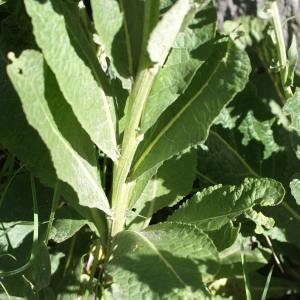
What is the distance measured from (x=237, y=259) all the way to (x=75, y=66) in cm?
115

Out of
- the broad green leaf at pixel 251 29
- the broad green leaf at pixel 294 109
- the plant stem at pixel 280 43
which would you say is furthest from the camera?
the broad green leaf at pixel 251 29

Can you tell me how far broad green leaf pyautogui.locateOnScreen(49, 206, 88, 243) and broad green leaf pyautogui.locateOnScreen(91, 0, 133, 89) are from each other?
0.61 metres

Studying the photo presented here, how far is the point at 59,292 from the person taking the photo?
1.67 meters

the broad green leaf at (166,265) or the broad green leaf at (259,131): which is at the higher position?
the broad green leaf at (166,265)

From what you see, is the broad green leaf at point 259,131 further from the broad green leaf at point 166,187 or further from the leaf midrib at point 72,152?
the leaf midrib at point 72,152

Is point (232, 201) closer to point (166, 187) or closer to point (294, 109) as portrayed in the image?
point (166, 187)

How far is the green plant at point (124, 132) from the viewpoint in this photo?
3.65 ft

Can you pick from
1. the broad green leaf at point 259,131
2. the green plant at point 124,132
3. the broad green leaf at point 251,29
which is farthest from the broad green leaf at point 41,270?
the broad green leaf at point 251,29

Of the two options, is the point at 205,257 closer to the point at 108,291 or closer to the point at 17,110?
the point at 108,291

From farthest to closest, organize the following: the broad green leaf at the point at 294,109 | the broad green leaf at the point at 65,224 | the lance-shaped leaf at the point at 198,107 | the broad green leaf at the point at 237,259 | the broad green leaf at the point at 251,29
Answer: the broad green leaf at the point at 251,29
the broad green leaf at the point at 237,259
the broad green leaf at the point at 294,109
the broad green leaf at the point at 65,224
the lance-shaped leaf at the point at 198,107

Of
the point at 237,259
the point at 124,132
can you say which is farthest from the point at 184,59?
the point at 237,259

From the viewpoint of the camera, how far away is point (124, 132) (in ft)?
4.30

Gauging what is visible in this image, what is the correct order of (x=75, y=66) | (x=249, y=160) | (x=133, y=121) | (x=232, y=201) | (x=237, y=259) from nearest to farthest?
(x=75, y=66)
(x=133, y=121)
(x=232, y=201)
(x=237, y=259)
(x=249, y=160)

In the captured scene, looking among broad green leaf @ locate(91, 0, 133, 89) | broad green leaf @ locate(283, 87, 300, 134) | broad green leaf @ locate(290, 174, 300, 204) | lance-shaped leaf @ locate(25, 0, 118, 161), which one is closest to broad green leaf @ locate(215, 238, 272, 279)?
broad green leaf @ locate(290, 174, 300, 204)
